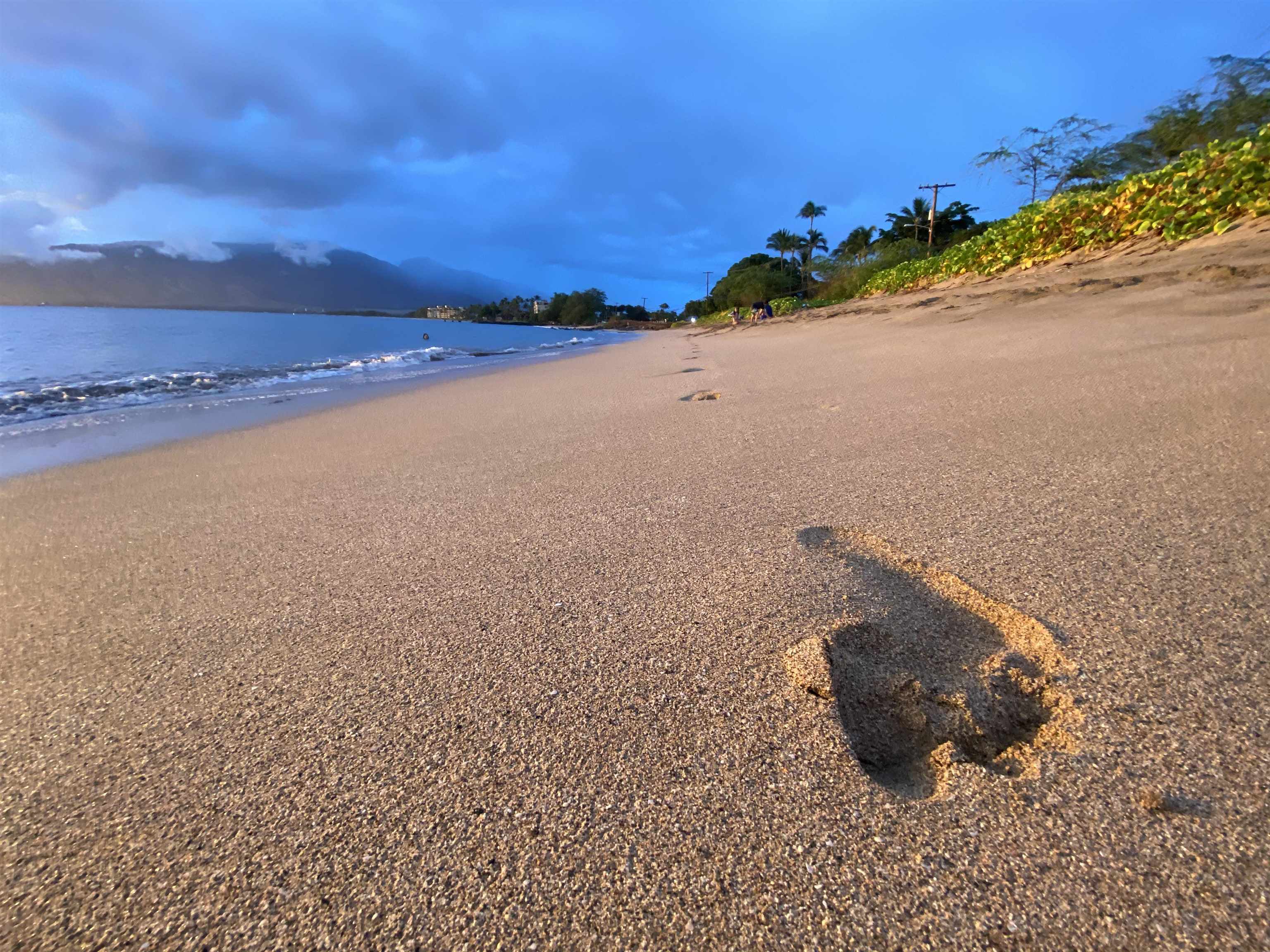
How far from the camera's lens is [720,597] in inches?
55.2

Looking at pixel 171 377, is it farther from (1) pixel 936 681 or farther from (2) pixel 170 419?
(1) pixel 936 681

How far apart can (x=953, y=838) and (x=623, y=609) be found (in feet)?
2.60

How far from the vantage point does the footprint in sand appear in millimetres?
929

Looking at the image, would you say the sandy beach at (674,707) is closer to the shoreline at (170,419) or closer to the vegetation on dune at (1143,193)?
the shoreline at (170,419)

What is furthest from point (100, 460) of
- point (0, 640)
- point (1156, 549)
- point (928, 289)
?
point (928, 289)

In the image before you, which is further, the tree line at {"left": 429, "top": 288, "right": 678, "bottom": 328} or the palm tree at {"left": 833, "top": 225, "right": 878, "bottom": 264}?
the tree line at {"left": 429, "top": 288, "right": 678, "bottom": 328}

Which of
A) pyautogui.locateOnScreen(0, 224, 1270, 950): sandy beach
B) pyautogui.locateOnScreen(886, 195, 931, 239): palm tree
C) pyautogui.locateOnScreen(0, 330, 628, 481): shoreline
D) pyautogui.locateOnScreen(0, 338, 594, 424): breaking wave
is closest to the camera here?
pyautogui.locateOnScreen(0, 224, 1270, 950): sandy beach

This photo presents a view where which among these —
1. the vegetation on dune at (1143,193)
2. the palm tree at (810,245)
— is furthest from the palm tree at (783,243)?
the vegetation on dune at (1143,193)

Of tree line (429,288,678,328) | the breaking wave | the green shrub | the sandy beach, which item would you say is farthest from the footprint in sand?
tree line (429,288,678,328)

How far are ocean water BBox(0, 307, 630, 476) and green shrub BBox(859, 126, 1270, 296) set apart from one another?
964 cm

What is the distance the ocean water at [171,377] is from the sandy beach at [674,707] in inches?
119

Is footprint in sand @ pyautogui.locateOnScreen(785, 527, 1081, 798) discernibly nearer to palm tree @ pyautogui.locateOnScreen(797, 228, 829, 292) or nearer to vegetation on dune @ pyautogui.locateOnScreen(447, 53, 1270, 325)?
vegetation on dune @ pyautogui.locateOnScreen(447, 53, 1270, 325)

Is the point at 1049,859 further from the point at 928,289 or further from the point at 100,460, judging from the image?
the point at 928,289

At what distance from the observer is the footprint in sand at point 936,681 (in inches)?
36.6
